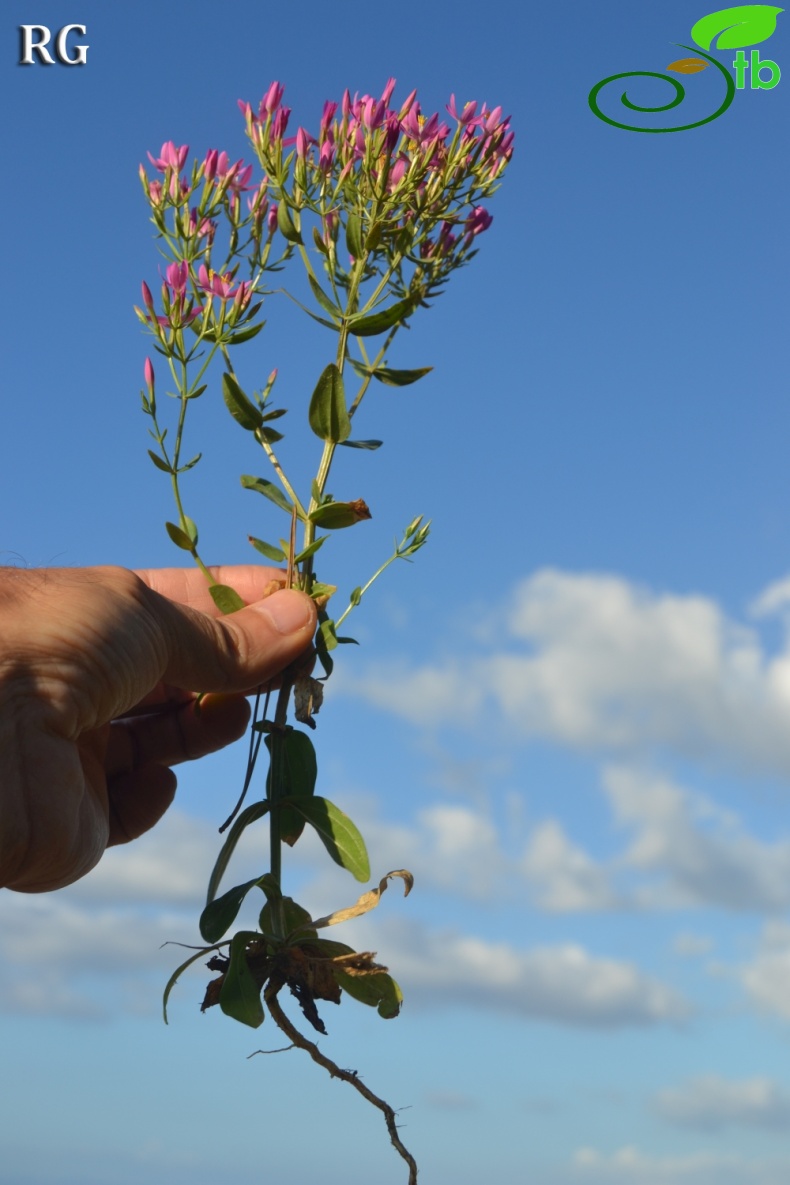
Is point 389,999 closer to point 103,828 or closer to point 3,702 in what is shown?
point 103,828

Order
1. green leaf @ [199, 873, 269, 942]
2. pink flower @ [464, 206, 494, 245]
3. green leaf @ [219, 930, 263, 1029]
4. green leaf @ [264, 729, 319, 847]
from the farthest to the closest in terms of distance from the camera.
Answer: pink flower @ [464, 206, 494, 245], green leaf @ [264, 729, 319, 847], green leaf @ [199, 873, 269, 942], green leaf @ [219, 930, 263, 1029]

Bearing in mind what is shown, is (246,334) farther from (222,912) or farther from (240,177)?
(222,912)

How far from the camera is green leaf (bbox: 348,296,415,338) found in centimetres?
297

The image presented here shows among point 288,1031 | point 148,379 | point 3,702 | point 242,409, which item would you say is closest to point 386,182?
point 242,409

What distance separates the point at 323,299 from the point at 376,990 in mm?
1853

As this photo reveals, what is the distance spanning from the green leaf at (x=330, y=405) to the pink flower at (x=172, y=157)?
83 centimetres

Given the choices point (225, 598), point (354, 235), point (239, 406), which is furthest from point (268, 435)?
point (354, 235)

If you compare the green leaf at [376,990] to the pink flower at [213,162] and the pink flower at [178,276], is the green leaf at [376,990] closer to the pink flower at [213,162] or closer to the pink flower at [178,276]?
the pink flower at [178,276]

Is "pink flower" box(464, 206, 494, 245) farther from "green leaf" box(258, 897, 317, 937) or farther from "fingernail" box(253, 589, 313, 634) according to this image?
"green leaf" box(258, 897, 317, 937)

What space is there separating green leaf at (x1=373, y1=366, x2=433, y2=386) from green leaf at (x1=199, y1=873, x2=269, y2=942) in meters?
1.44

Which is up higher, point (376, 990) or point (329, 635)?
point (329, 635)

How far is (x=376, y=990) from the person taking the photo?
278 cm

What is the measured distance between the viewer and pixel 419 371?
10.3 feet

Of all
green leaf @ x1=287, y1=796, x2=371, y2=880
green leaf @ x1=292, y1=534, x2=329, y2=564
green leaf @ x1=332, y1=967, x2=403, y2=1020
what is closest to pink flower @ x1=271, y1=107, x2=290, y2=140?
green leaf @ x1=292, y1=534, x2=329, y2=564
